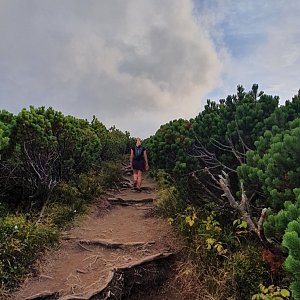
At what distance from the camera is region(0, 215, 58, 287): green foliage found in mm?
5468

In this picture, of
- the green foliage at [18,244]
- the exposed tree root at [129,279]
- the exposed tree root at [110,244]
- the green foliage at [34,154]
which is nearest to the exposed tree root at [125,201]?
the green foliage at [34,154]

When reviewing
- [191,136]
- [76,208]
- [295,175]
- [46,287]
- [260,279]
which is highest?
[191,136]

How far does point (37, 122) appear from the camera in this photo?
7.71 m

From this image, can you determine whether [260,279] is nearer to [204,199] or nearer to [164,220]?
[204,199]

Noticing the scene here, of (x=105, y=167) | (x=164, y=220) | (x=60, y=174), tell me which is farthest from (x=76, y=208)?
(x=105, y=167)

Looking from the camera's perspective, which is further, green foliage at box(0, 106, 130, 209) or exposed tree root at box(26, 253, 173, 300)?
green foliage at box(0, 106, 130, 209)

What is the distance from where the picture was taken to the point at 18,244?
582 cm

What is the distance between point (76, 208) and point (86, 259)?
229 centimetres

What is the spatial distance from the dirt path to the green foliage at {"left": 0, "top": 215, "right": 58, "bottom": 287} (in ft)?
0.71

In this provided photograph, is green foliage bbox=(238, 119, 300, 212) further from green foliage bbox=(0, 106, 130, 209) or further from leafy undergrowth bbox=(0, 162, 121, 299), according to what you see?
green foliage bbox=(0, 106, 130, 209)

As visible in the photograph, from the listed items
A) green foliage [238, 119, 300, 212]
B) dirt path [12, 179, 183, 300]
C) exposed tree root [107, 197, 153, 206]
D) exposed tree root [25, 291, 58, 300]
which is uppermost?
green foliage [238, 119, 300, 212]

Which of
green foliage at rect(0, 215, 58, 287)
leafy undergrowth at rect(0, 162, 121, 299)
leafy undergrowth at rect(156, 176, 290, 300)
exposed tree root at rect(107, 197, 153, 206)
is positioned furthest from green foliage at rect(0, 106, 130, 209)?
leafy undergrowth at rect(156, 176, 290, 300)

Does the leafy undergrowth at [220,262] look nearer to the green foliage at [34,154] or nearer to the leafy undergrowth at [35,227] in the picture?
the leafy undergrowth at [35,227]

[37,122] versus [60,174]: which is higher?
[37,122]
